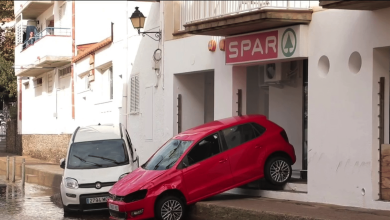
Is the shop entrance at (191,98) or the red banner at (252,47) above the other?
the red banner at (252,47)

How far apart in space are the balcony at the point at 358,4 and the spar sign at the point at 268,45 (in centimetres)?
207

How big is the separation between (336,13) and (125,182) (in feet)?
17.2

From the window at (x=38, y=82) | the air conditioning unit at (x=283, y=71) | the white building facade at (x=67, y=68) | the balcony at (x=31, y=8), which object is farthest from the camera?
the window at (x=38, y=82)

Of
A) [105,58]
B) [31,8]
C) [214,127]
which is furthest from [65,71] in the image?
[214,127]

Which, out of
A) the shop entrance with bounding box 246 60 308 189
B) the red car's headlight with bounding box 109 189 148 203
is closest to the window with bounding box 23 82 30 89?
the shop entrance with bounding box 246 60 308 189

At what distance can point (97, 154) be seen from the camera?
51.2 ft

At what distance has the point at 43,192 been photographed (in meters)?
20.5

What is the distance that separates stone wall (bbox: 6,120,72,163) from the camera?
29672 millimetres

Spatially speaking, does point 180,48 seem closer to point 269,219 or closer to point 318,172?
point 318,172

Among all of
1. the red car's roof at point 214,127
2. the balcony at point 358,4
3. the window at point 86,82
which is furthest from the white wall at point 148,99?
the balcony at point 358,4

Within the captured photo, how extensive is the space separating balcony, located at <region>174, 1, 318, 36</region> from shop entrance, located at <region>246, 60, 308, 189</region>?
1.93 meters

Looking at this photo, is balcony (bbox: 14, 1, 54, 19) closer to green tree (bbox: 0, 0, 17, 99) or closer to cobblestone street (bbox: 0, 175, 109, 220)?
green tree (bbox: 0, 0, 17, 99)

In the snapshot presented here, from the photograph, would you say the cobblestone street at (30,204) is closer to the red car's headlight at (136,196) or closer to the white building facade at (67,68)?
the red car's headlight at (136,196)

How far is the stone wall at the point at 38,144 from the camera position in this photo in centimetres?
2967
